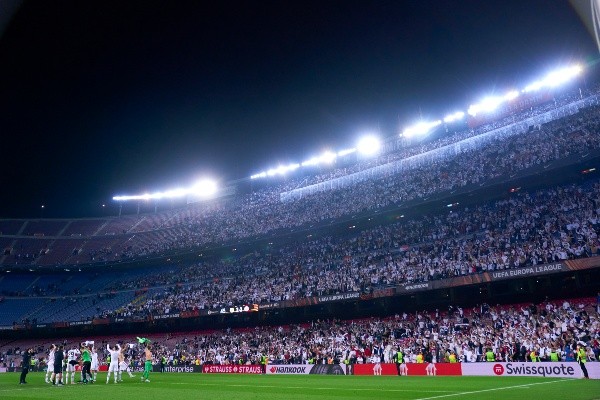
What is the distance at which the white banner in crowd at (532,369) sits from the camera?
68.3 ft

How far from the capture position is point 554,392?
1518 centimetres

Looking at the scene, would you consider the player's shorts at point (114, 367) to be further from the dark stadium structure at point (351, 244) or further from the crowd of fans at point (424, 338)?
the dark stadium structure at point (351, 244)

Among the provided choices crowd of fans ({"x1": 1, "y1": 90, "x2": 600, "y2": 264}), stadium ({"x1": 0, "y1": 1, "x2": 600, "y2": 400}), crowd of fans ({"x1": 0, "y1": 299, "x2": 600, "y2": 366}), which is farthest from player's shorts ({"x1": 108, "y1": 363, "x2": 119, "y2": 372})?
crowd of fans ({"x1": 1, "y1": 90, "x2": 600, "y2": 264})

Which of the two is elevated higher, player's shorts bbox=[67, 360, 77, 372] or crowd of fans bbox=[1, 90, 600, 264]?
crowd of fans bbox=[1, 90, 600, 264]

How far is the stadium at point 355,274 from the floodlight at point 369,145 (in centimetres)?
21

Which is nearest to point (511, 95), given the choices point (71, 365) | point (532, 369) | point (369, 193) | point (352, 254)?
point (369, 193)

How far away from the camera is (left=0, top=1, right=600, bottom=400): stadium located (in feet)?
84.1

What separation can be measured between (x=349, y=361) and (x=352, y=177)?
31.4m

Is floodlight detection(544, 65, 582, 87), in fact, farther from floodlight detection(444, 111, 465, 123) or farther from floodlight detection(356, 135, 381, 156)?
floodlight detection(356, 135, 381, 156)

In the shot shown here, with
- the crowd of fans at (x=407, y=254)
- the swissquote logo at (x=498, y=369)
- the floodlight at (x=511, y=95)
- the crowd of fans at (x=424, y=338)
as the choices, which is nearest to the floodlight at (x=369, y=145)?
the crowd of fans at (x=407, y=254)

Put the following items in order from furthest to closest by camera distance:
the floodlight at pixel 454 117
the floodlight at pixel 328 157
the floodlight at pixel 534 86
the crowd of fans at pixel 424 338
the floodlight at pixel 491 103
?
the floodlight at pixel 328 157 → the floodlight at pixel 454 117 → the floodlight at pixel 491 103 → the floodlight at pixel 534 86 → the crowd of fans at pixel 424 338

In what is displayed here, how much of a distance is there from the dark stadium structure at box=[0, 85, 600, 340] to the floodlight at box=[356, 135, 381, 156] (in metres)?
1.71

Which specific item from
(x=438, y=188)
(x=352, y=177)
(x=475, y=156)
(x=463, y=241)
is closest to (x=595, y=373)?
(x=463, y=241)

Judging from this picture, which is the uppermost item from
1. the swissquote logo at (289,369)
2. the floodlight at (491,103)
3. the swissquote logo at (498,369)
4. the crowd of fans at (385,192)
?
the floodlight at (491,103)
